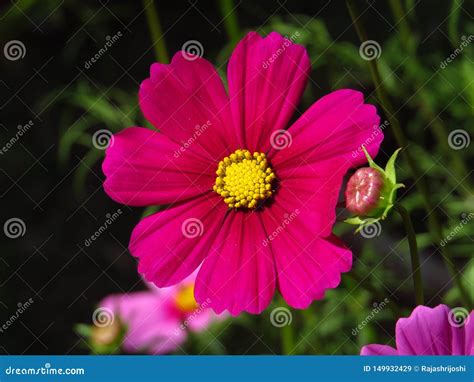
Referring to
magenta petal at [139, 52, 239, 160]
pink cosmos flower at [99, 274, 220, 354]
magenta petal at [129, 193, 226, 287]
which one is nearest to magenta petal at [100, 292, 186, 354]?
pink cosmos flower at [99, 274, 220, 354]

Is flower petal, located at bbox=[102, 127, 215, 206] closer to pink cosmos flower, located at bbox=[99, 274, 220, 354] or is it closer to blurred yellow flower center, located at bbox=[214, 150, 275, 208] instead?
blurred yellow flower center, located at bbox=[214, 150, 275, 208]

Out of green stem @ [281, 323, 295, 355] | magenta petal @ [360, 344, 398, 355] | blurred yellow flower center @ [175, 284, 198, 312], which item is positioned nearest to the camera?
magenta petal @ [360, 344, 398, 355]

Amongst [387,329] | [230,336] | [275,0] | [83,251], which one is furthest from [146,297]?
[275,0]

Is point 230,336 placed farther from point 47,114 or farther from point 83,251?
point 47,114

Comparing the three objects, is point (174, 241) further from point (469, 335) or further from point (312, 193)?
point (469, 335)

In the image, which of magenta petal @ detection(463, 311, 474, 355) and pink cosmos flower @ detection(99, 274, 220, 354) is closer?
magenta petal @ detection(463, 311, 474, 355)

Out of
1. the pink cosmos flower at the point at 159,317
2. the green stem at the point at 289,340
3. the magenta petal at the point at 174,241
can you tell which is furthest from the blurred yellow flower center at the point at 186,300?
the magenta petal at the point at 174,241

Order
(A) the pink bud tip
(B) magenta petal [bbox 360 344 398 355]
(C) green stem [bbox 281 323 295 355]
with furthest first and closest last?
(C) green stem [bbox 281 323 295 355] < (B) magenta petal [bbox 360 344 398 355] < (A) the pink bud tip

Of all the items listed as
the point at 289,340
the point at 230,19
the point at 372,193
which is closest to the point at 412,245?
the point at 372,193
